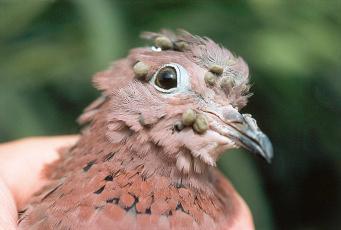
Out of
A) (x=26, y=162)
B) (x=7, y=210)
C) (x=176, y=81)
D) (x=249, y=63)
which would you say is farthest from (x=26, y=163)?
(x=249, y=63)

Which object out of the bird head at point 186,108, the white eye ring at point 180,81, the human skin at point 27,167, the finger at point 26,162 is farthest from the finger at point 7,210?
the white eye ring at point 180,81

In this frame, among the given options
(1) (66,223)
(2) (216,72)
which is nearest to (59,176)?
(1) (66,223)

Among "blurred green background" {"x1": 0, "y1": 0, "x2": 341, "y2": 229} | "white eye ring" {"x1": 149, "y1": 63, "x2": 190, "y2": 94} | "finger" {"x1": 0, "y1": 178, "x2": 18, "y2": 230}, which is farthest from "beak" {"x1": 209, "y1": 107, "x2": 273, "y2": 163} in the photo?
"blurred green background" {"x1": 0, "y1": 0, "x2": 341, "y2": 229}

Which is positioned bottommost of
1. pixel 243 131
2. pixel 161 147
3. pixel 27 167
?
pixel 27 167

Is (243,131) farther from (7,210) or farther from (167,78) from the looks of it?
(7,210)

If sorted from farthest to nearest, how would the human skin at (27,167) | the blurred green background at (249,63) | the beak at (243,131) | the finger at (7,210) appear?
the blurred green background at (249,63), the human skin at (27,167), the finger at (7,210), the beak at (243,131)

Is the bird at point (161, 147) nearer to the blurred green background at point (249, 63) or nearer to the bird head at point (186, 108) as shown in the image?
the bird head at point (186, 108)

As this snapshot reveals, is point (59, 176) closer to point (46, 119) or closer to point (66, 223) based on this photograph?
point (66, 223)
